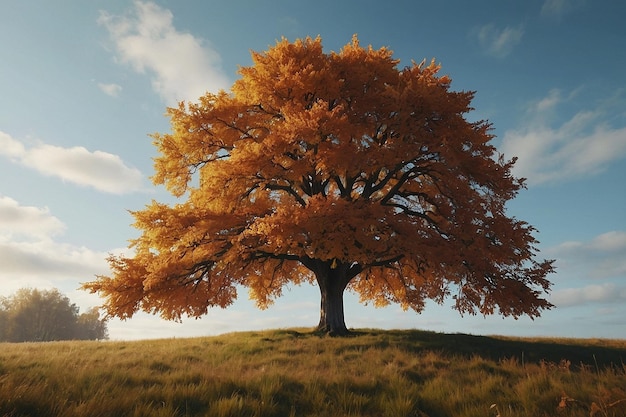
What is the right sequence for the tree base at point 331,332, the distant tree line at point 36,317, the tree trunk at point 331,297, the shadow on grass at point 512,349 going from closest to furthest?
the shadow on grass at point 512,349 < the tree base at point 331,332 < the tree trunk at point 331,297 < the distant tree line at point 36,317

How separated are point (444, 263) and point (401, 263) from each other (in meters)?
4.81

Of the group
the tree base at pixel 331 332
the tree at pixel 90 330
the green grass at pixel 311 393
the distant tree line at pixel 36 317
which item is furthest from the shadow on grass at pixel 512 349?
the tree at pixel 90 330

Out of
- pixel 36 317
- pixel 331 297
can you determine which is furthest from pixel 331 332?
pixel 36 317

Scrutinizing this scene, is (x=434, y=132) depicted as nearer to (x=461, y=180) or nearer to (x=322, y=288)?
(x=461, y=180)

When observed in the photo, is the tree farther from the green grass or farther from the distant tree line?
the green grass

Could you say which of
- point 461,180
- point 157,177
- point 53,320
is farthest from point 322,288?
point 53,320

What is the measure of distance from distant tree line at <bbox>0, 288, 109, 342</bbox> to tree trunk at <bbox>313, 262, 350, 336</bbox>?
41535 millimetres

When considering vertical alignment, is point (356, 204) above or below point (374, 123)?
below

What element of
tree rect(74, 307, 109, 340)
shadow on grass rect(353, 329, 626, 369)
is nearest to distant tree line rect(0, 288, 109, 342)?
tree rect(74, 307, 109, 340)

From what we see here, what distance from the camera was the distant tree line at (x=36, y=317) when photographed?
2026 inches

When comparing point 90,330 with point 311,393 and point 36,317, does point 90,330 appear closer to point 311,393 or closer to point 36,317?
point 36,317

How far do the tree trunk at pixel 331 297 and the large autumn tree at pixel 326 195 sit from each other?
0.06 meters

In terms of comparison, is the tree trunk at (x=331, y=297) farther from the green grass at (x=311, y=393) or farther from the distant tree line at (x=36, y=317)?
the distant tree line at (x=36, y=317)

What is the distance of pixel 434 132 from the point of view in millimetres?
18297
